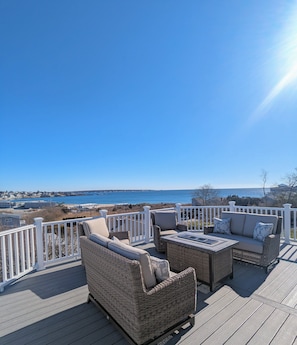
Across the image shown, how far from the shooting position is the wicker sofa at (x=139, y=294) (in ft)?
5.65

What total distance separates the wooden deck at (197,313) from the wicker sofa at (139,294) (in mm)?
193

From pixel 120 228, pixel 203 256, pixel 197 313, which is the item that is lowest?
pixel 197 313

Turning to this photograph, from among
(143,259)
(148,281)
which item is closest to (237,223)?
(148,281)

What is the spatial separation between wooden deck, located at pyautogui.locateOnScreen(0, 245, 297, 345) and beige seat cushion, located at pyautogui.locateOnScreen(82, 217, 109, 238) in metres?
0.80

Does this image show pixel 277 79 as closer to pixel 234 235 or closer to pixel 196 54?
pixel 196 54

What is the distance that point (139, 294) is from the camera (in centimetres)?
168

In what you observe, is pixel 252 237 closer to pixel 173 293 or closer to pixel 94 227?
pixel 173 293

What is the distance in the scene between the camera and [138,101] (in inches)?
298

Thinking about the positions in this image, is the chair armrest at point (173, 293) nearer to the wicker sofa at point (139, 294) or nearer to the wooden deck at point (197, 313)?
the wicker sofa at point (139, 294)

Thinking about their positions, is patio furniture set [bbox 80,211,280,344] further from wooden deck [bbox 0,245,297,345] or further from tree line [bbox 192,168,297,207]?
tree line [bbox 192,168,297,207]

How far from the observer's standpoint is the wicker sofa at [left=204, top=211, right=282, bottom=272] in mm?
3672

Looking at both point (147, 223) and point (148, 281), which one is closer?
point (148, 281)

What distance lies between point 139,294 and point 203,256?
1764 mm

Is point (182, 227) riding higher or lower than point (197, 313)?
higher
